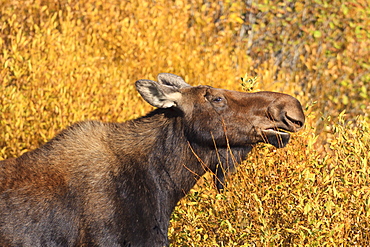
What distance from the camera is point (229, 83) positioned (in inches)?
388

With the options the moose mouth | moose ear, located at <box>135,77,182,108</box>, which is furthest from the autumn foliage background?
moose ear, located at <box>135,77,182,108</box>

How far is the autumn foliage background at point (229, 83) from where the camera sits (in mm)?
5117

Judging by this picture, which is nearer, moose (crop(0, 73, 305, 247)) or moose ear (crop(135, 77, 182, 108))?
moose (crop(0, 73, 305, 247))

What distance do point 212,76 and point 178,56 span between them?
0.66m

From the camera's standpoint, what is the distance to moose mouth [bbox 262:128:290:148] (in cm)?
524

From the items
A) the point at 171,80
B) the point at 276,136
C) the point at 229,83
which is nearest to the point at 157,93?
the point at 171,80

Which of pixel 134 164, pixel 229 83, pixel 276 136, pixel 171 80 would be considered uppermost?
pixel 171 80

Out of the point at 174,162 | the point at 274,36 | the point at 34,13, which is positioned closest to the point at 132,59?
the point at 34,13

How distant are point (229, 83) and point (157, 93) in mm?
4598

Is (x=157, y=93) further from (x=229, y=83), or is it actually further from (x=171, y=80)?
(x=229, y=83)

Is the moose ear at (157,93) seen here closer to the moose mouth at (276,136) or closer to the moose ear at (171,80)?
the moose ear at (171,80)

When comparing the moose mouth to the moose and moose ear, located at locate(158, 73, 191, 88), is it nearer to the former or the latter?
the moose

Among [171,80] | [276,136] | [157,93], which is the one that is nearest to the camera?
[276,136]

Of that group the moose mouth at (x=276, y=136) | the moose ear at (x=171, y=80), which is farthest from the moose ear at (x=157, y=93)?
the moose mouth at (x=276, y=136)
